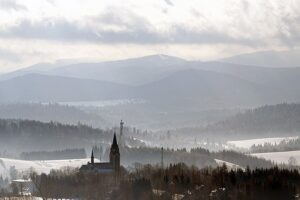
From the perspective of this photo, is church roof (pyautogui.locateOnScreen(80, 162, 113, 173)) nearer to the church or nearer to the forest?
the church

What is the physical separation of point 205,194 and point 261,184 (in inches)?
300

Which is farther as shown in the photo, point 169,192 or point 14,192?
point 14,192

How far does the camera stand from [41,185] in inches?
5940

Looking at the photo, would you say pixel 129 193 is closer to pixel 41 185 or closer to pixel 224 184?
pixel 224 184

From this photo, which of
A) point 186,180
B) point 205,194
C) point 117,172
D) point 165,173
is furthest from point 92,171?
point 205,194

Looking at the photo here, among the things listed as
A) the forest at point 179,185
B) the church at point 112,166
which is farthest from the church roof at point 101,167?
the forest at point 179,185

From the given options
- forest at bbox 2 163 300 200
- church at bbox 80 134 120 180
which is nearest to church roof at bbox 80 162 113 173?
church at bbox 80 134 120 180

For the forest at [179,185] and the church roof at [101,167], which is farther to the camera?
the church roof at [101,167]

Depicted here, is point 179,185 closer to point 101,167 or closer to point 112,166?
point 112,166

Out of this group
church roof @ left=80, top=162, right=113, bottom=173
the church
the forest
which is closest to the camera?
the forest

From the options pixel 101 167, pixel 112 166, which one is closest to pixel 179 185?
pixel 112 166

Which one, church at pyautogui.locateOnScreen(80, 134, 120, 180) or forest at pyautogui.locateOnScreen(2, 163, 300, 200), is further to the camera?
church at pyautogui.locateOnScreen(80, 134, 120, 180)

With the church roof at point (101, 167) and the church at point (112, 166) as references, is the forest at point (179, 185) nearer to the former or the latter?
the church at point (112, 166)

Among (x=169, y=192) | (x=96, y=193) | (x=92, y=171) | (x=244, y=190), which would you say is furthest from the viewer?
(x=92, y=171)
